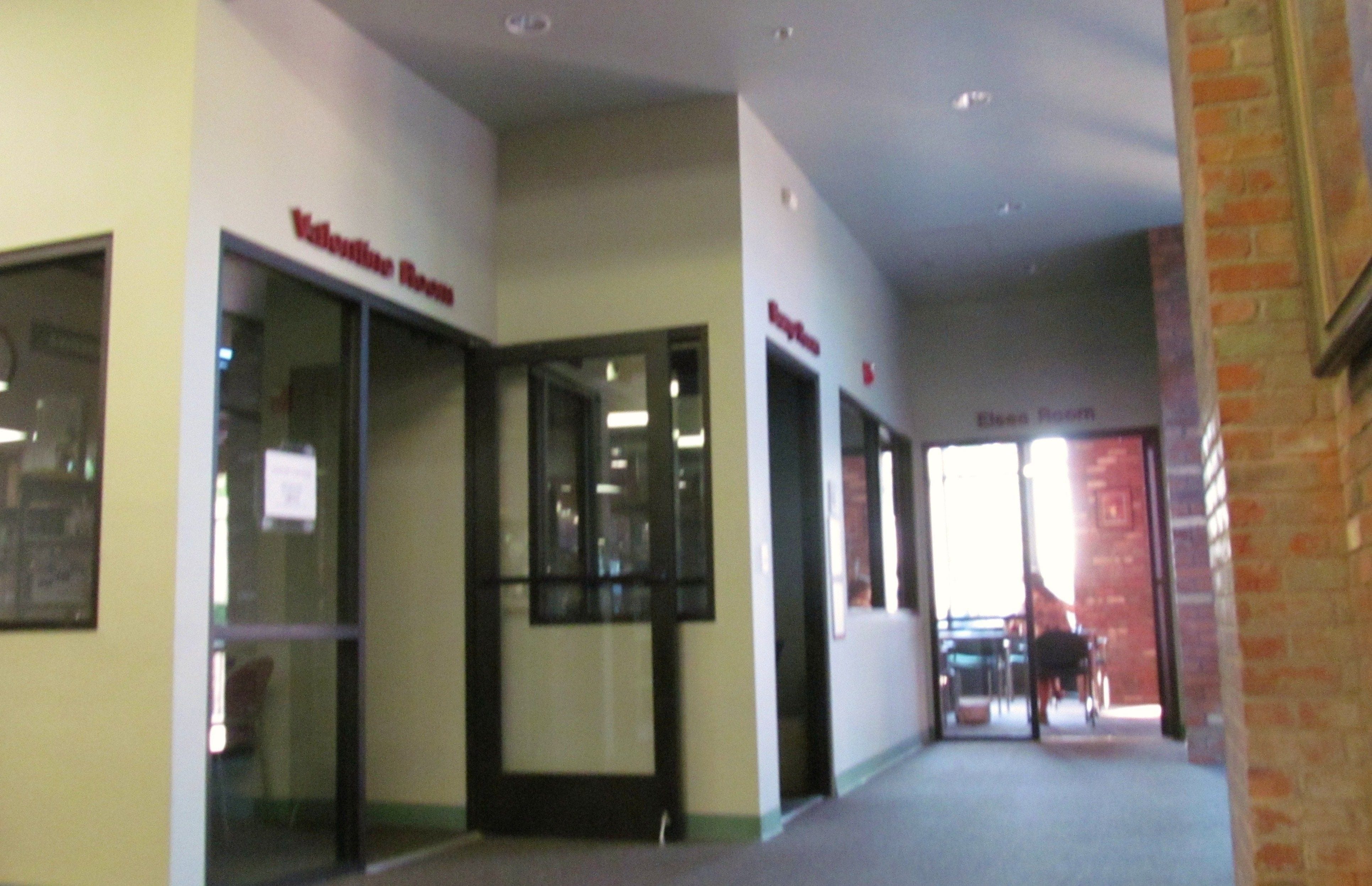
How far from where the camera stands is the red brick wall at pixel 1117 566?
1374cm

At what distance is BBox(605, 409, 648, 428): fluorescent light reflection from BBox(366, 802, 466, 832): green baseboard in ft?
6.68

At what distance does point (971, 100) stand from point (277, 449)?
3.89 m

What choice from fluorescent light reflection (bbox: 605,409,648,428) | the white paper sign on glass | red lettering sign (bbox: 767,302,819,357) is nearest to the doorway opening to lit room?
red lettering sign (bbox: 767,302,819,357)

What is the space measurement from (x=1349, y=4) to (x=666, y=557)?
14.1ft

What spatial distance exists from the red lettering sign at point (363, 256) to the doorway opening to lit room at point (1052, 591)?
6.04m

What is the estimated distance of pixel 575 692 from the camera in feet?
20.4

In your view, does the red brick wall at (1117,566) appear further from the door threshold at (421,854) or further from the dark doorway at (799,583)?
the door threshold at (421,854)

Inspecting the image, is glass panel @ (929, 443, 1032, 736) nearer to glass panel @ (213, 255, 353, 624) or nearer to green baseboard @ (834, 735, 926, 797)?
green baseboard @ (834, 735, 926, 797)

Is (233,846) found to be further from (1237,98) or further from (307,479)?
(1237,98)

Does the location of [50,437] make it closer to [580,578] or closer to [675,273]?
[580,578]

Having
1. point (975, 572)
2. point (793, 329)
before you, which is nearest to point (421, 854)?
point (793, 329)

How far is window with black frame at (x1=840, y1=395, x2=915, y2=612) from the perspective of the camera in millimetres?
8875

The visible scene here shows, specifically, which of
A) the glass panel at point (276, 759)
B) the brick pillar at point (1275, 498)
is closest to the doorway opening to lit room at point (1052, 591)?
the glass panel at point (276, 759)

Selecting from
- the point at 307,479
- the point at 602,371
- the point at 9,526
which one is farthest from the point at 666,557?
the point at 9,526
